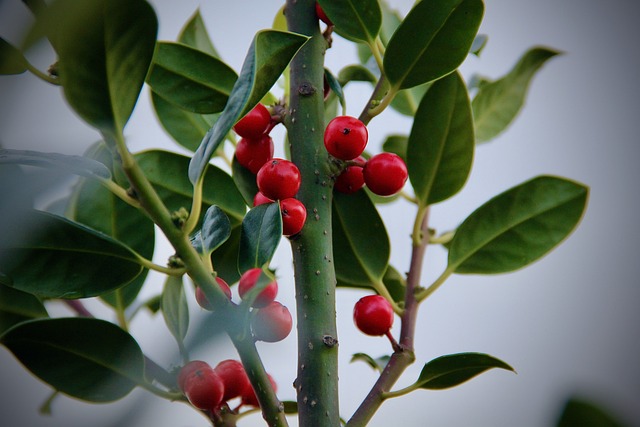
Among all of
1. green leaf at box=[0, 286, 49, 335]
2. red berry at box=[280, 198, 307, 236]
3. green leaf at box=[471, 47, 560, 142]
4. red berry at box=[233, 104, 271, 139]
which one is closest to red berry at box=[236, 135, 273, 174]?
red berry at box=[233, 104, 271, 139]

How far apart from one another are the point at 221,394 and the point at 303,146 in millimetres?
220

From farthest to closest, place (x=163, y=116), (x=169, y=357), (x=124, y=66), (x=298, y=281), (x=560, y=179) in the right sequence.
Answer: (x=163, y=116) → (x=560, y=179) → (x=298, y=281) → (x=124, y=66) → (x=169, y=357)

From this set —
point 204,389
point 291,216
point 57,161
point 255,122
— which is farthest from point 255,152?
point 57,161

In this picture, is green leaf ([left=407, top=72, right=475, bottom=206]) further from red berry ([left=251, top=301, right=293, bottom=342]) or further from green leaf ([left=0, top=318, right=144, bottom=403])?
green leaf ([left=0, top=318, right=144, bottom=403])

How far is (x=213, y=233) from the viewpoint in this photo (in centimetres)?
54

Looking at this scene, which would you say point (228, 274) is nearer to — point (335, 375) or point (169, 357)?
point (335, 375)

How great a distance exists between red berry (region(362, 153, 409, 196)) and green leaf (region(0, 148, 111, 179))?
255 mm

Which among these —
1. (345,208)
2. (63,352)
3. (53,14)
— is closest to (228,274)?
(345,208)

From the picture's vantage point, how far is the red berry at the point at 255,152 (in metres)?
0.66

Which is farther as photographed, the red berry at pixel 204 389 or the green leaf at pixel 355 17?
the green leaf at pixel 355 17

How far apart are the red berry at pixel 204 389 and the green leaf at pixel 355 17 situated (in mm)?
340

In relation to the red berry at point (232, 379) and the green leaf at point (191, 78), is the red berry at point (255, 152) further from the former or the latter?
the red berry at point (232, 379)

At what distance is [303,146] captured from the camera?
23.8 inches

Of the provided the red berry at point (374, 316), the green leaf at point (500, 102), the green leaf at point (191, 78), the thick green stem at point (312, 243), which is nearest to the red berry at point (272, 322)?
the thick green stem at point (312, 243)
